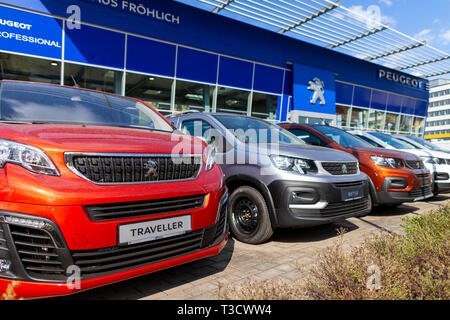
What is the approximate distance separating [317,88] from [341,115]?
292cm

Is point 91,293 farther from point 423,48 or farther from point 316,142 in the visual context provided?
point 423,48

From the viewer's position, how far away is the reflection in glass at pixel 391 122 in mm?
21062

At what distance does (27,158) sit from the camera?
6.15ft

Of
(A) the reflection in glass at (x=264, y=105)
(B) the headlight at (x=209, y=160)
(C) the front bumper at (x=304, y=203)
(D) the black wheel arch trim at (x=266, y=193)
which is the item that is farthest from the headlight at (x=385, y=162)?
(A) the reflection in glass at (x=264, y=105)

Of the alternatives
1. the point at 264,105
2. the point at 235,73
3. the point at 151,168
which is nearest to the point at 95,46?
the point at 235,73

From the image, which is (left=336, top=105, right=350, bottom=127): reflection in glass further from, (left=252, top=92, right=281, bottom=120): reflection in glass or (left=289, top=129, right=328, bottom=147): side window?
(left=289, top=129, right=328, bottom=147): side window

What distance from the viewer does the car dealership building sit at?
31.3 feet

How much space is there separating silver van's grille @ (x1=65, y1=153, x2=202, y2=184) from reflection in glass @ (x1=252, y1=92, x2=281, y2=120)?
1216 centimetres

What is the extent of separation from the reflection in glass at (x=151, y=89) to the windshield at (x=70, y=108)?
804 cm

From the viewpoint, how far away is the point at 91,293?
243 cm

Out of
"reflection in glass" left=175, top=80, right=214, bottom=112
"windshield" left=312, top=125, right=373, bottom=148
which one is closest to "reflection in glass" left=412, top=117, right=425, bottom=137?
"reflection in glass" left=175, top=80, right=214, bottom=112

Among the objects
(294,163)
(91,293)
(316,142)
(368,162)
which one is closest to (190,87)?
(316,142)

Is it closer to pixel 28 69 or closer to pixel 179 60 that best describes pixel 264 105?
pixel 179 60

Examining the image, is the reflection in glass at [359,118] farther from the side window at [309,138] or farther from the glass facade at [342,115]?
the side window at [309,138]
